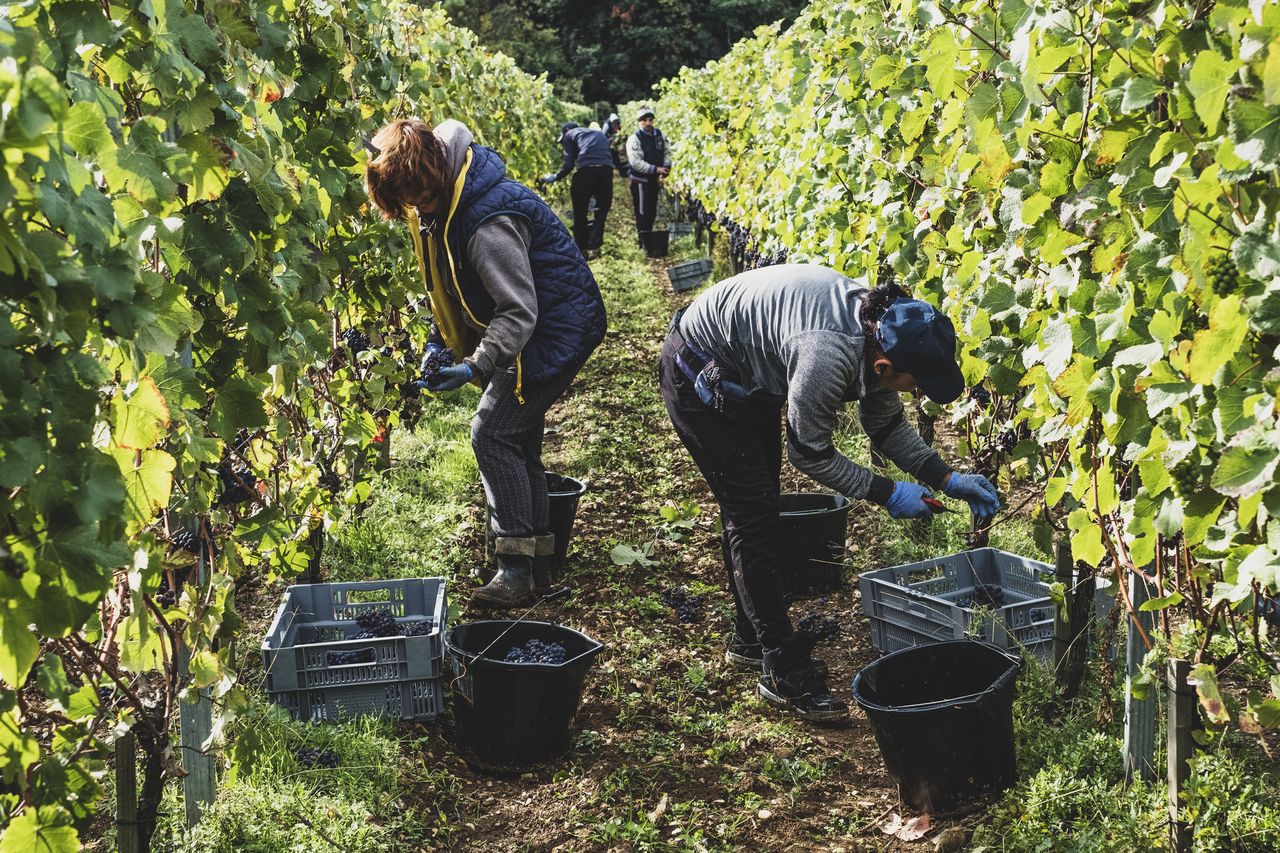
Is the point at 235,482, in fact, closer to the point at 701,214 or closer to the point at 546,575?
the point at 546,575

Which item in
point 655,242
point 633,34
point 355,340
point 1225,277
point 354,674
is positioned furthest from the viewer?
point 633,34

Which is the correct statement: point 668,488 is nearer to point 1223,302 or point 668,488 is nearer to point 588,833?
point 588,833

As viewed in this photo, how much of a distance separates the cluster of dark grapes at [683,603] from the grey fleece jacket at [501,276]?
3.98ft

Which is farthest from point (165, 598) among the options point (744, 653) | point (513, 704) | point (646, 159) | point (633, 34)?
point (633, 34)

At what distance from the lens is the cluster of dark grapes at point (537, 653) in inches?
142

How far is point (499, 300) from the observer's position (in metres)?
4.17

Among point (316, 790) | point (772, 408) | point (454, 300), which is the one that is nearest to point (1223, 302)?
point (772, 408)

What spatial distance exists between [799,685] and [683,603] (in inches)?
38.4

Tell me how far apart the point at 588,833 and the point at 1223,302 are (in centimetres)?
218

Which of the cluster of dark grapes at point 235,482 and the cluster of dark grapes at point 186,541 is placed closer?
the cluster of dark grapes at point 186,541

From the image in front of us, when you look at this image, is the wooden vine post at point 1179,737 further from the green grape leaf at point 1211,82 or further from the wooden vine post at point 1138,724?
the green grape leaf at point 1211,82

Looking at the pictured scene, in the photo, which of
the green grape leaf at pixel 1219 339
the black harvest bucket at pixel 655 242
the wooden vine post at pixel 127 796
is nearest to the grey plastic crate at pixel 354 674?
the wooden vine post at pixel 127 796

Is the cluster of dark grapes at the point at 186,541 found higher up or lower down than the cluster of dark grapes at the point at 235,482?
higher up

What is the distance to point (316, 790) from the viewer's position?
125 inches
